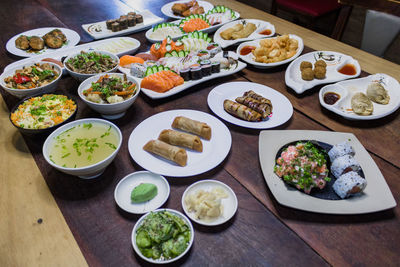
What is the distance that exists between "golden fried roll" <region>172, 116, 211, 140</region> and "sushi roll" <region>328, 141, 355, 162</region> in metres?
0.72

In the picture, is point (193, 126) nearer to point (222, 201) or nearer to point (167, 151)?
point (167, 151)

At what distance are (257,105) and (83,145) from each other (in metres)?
1.17

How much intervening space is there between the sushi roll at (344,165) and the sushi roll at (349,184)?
54 mm

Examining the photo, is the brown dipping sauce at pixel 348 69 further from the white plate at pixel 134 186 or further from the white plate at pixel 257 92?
the white plate at pixel 134 186

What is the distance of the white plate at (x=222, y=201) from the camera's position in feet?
4.16

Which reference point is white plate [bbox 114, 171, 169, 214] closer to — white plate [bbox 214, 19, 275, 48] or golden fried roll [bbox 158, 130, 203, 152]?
golden fried roll [bbox 158, 130, 203, 152]

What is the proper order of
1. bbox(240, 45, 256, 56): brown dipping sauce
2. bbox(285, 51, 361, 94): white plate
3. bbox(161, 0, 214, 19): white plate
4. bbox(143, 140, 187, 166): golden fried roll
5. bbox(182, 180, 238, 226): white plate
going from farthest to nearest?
bbox(161, 0, 214, 19): white plate → bbox(240, 45, 256, 56): brown dipping sauce → bbox(285, 51, 361, 94): white plate → bbox(143, 140, 187, 166): golden fried roll → bbox(182, 180, 238, 226): white plate

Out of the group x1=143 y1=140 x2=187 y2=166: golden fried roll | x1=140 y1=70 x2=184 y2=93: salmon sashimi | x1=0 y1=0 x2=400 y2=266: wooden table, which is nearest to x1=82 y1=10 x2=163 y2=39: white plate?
x1=140 y1=70 x2=184 y2=93: salmon sashimi

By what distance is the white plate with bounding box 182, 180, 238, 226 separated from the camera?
1.27 metres

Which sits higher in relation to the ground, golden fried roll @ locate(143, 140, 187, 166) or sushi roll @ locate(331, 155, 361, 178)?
sushi roll @ locate(331, 155, 361, 178)

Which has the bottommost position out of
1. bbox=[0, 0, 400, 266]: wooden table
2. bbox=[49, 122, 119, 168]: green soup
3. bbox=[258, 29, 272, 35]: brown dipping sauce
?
bbox=[0, 0, 400, 266]: wooden table

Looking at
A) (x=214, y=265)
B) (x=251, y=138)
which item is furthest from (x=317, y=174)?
(x=214, y=265)

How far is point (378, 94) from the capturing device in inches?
79.4

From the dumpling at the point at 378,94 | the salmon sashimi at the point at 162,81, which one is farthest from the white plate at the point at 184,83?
the dumpling at the point at 378,94
